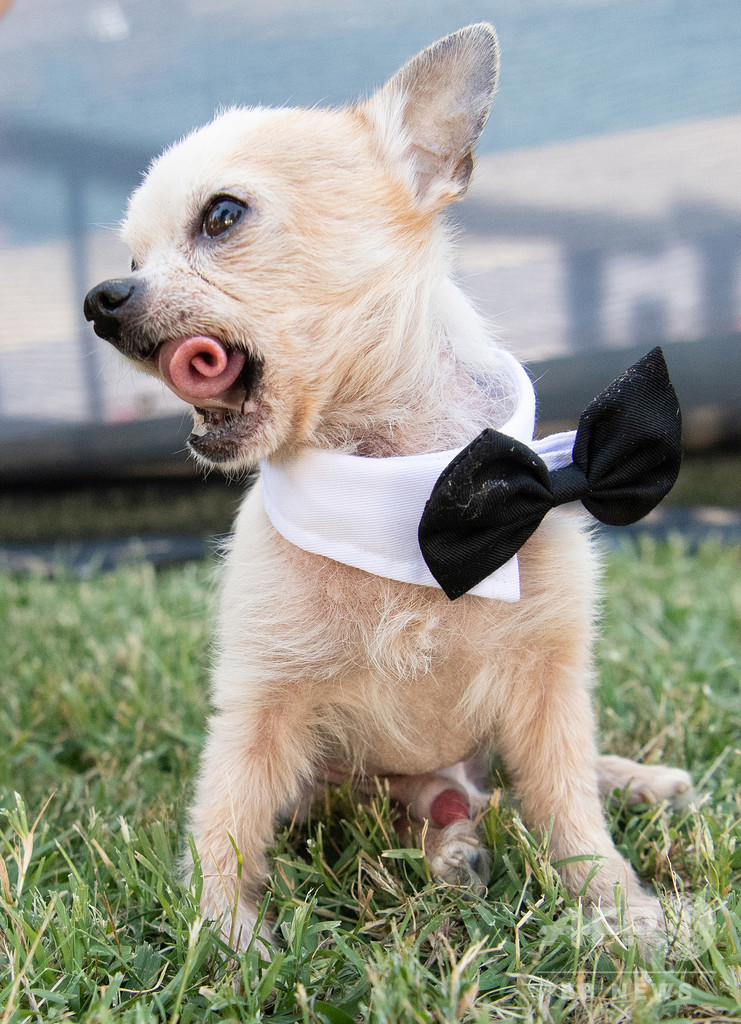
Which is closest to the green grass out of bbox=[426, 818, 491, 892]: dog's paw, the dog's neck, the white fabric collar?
bbox=[426, 818, 491, 892]: dog's paw

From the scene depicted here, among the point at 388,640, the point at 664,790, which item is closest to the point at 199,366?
the point at 388,640

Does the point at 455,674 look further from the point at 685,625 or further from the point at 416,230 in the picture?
the point at 685,625

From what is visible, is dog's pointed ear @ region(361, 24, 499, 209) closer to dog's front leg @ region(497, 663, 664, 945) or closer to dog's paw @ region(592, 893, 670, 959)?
dog's front leg @ region(497, 663, 664, 945)

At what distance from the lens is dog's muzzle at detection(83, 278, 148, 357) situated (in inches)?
49.8

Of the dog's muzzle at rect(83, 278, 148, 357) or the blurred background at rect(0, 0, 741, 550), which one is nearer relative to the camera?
the dog's muzzle at rect(83, 278, 148, 357)

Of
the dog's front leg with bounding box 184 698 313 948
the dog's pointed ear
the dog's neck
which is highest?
the dog's pointed ear

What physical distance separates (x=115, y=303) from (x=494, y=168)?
309 cm

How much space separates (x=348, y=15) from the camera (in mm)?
3830

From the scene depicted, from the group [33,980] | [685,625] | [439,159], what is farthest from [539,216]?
[33,980]

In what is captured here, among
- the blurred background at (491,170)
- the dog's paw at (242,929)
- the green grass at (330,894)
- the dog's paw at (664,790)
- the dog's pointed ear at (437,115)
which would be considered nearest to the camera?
the green grass at (330,894)

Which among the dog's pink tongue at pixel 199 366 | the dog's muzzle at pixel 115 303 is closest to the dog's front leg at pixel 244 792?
the dog's pink tongue at pixel 199 366

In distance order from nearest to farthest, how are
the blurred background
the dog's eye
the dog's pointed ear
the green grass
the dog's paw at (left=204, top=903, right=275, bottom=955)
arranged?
the green grass → the dog's paw at (left=204, top=903, right=275, bottom=955) → the dog's eye → the dog's pointed ear → the blurred background

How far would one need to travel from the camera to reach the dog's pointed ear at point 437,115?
143 cm

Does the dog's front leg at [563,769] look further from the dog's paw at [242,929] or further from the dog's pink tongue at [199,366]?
the dog's pink tongue at [199,366]
